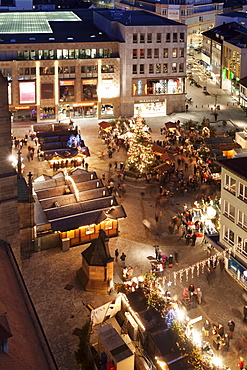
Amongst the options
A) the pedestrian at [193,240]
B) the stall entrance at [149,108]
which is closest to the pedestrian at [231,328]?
the pedestrian at [193,240]

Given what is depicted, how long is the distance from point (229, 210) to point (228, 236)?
2378 mm

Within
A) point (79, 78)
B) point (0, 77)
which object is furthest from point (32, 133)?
point (0, 77)

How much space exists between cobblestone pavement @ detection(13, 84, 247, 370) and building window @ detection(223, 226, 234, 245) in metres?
2.90

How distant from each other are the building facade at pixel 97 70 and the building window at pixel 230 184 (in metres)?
60.4

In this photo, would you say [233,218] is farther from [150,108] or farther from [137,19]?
[137,19]

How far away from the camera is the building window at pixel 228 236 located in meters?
47.9

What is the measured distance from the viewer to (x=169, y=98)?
356 feet

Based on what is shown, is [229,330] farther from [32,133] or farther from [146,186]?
[32,133]

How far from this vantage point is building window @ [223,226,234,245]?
157 feet

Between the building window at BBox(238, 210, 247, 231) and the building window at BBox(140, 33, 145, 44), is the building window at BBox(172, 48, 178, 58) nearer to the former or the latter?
the building window at BBox(140, 33, 145, 44)

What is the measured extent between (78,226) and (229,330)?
60.6 ft

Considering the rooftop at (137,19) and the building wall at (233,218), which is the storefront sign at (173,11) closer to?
the rooftop at (137,19)

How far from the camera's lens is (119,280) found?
47.4m

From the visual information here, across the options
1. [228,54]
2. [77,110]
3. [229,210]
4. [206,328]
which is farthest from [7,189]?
[228,54]
